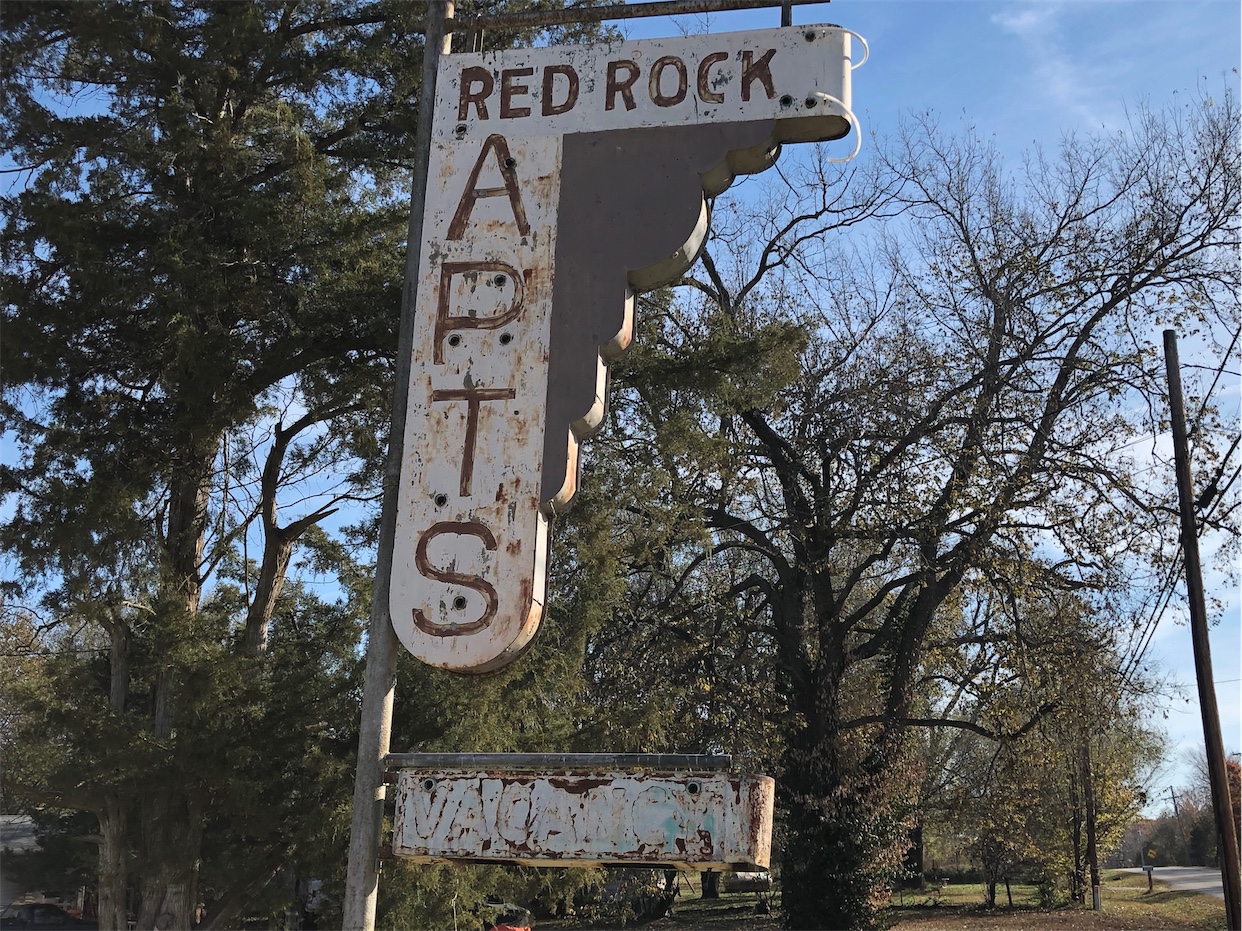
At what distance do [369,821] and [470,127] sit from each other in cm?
328

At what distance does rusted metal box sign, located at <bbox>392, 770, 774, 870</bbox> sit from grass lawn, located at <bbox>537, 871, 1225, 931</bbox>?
19879 millimetres

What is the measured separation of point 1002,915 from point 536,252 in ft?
93.7

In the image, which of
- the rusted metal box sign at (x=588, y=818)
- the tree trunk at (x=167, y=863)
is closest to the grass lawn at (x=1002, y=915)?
the tree trunk at (x=167, y=863)

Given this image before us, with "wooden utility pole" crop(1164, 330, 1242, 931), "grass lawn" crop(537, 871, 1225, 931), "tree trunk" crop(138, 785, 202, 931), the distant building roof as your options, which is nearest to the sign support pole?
"tree trunk" crop(138, 785, 202, 931)

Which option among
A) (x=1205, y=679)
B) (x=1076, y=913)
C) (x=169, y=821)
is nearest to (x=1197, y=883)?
(x=1076, y=913)

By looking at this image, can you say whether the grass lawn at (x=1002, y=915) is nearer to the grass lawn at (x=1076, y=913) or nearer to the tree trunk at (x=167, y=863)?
the grass lawn at (x=1076, y=913)

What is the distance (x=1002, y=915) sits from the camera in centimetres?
2884

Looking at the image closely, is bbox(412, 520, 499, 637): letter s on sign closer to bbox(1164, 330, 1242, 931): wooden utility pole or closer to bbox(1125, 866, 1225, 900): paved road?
bbox(1164, 330, 1242, 931): wooden utility pole

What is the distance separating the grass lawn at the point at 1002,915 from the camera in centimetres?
2417

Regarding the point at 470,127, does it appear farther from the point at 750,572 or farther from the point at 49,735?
the point at 750,572

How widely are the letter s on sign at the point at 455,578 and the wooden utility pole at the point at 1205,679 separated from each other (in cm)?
1111

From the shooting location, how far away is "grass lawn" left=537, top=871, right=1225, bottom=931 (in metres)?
24.2

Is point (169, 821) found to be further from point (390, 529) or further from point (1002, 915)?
point (1002, 915)

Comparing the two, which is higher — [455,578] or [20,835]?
[455,578]
